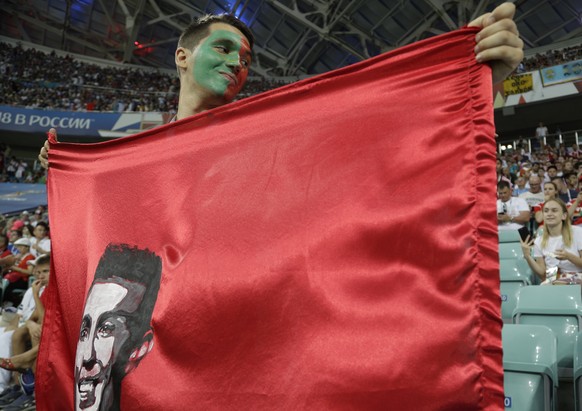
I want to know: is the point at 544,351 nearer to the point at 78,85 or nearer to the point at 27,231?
the point at 27,231

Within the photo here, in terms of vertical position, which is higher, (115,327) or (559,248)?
(559,248)

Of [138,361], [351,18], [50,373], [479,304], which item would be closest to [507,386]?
[479,304]

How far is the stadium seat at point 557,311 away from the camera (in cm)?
246

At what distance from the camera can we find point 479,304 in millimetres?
805

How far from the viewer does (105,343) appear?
116 cm

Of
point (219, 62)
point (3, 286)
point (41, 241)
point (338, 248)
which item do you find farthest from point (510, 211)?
point (41, 241)

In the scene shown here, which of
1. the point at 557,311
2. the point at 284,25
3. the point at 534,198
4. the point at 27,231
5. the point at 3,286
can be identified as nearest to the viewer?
the point at 557,311

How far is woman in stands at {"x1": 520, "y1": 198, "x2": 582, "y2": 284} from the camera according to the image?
3.26m

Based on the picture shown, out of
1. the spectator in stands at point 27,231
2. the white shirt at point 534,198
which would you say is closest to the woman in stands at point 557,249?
the white shirt at point 534,198

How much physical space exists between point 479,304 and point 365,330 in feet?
0.68

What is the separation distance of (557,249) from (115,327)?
3.33 meters

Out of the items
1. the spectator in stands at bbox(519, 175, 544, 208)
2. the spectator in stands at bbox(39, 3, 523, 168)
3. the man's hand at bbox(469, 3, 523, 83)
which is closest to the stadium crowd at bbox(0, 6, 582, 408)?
the spectator in stands at bbox(519, 175, 544, 208)

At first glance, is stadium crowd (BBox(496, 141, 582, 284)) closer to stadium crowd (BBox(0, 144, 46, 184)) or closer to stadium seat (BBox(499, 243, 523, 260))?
stadium seat (BBox(499, 243, 523, 260))

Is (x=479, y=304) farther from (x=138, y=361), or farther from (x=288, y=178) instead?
(x=138, y=361)
